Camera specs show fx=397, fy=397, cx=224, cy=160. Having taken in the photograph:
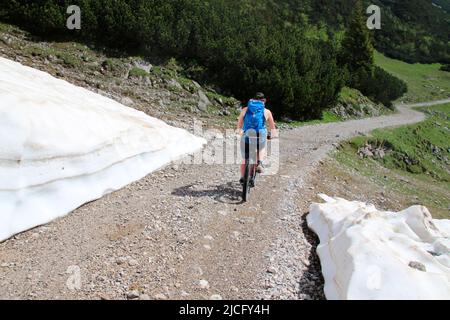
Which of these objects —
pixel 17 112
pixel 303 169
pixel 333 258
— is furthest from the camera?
pixel 303 169

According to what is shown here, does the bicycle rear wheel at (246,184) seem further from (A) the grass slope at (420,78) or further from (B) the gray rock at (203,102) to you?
(A) the grass slope at (420,78)

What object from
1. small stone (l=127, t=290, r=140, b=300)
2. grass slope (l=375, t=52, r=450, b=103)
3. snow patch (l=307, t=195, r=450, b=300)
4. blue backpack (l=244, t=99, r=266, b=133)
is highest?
blue backpack (l=244, t=99, r=266, b=133)

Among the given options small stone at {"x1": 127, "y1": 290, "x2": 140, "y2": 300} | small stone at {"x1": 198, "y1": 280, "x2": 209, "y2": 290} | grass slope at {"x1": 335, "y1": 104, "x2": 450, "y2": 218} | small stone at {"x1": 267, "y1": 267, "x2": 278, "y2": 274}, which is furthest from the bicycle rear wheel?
grass slope at {"x1": 335, "y1": 104, "x2": 450, "y2": 218}

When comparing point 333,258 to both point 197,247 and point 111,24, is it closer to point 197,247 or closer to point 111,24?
point 197,247

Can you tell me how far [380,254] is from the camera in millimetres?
5344

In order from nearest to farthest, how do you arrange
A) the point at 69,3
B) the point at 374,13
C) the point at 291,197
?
the point at 291,197 → the point at 69,3 → the point at 374,13

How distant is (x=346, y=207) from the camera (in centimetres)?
791

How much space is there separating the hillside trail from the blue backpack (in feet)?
5.55

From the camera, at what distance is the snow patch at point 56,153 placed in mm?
6441

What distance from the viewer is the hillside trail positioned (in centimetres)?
529

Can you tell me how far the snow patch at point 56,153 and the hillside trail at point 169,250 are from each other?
0.30 metres

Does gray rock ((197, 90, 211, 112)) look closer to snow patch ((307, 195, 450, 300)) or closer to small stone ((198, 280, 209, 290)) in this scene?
snow patch ((307, 195, 450, 300))
